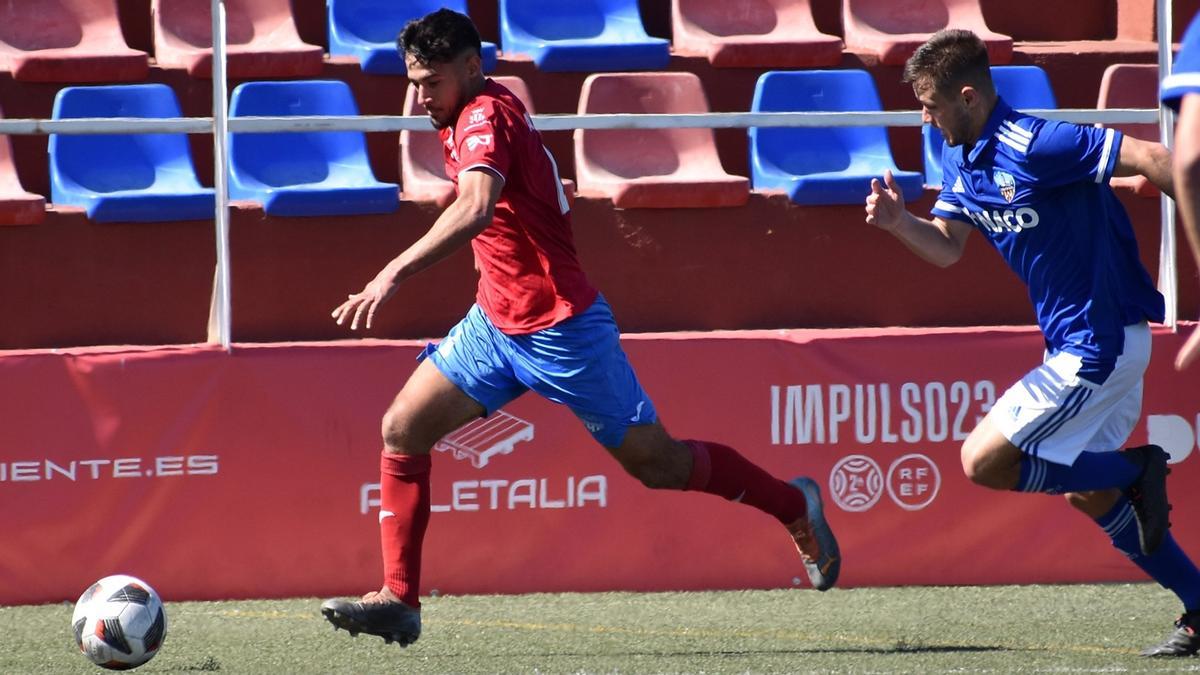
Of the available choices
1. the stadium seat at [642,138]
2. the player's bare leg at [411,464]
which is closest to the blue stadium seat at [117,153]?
the stadium seat at [642,138]

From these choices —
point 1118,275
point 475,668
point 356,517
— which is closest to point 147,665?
point 475,668

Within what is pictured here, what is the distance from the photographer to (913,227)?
202 inches

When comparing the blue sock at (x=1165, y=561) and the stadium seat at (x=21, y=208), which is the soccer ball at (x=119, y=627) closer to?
the stadium seat at (x=21, y=208)

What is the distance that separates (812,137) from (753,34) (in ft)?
3.66

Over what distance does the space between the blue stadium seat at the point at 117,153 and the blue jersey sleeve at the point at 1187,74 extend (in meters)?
5.16

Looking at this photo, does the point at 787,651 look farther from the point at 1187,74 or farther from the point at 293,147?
the point at 293,147

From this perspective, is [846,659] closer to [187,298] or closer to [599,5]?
[187,298]

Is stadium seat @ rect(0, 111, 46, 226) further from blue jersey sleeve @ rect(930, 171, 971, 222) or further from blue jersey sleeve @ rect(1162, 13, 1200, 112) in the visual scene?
blue jersey sleeve @ rect(1162, 13, 1200, 112)

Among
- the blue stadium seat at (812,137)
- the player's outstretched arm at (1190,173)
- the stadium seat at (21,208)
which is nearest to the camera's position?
the player's outstretched arm at (1190,173)

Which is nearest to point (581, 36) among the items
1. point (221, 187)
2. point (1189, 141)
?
point (221, 187)

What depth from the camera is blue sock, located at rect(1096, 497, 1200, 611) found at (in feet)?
16.8

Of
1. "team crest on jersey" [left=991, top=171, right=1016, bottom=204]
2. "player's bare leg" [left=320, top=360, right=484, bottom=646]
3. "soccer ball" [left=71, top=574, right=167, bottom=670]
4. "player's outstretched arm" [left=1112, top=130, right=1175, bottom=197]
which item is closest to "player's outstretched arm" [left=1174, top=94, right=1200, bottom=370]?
"player's outstretched arm" [left=1112, top=130, right=1175, bottom=197]

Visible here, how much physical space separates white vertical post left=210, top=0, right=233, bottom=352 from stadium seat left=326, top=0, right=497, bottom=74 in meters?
2.55

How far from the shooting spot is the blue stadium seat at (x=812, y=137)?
8.49 m
